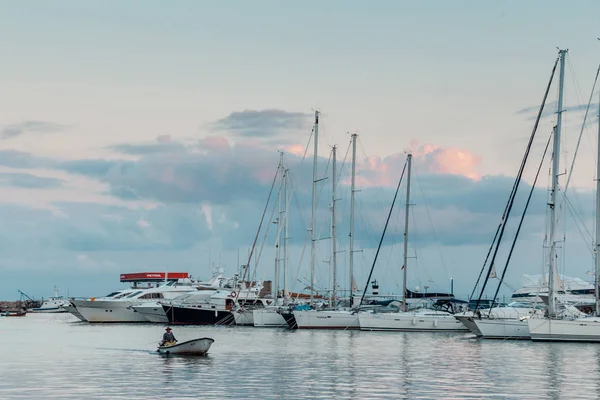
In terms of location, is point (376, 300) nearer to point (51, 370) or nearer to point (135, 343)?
point (135, 343)

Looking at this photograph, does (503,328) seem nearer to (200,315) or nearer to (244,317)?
(244,317)

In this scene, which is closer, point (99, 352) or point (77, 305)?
point (99, 352)

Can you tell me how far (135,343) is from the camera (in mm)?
78188

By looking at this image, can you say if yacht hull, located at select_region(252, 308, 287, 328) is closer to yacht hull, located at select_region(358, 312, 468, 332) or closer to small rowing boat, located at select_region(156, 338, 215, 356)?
yacht hull, located at select_region(358, 312, 468, 332)

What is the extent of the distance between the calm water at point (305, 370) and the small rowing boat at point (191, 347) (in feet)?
2.63

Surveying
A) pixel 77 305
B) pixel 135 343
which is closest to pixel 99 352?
pixel 135 343

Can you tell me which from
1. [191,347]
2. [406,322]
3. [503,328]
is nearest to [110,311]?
[406,322]

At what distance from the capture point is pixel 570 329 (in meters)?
72.9

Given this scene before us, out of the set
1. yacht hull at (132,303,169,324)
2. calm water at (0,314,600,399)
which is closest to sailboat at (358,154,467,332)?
calm water at (0,314,600,399)

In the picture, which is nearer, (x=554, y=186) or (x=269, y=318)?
(x=554, y=186)

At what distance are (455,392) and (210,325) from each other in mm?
77278

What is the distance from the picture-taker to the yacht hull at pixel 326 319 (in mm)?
98062

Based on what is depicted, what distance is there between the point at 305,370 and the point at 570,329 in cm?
2861

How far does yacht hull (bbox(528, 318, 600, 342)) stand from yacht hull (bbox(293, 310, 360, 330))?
2806 centimetres
